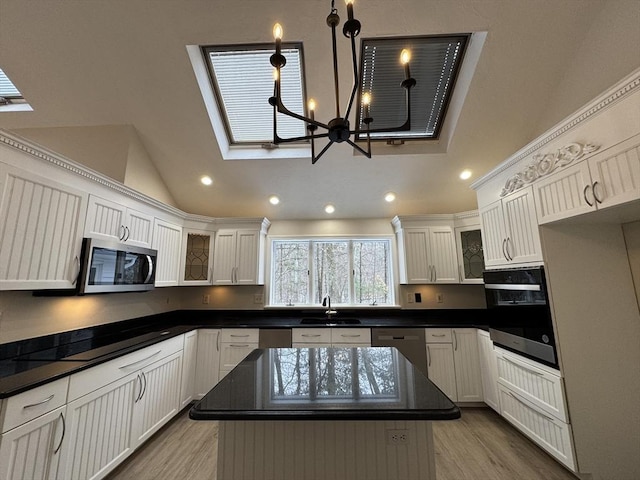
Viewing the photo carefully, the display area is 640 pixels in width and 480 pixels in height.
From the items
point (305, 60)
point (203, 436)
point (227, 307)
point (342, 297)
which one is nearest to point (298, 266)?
point (342, 297)

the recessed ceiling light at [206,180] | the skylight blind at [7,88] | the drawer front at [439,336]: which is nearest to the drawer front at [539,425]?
the drawer front at [439,336]

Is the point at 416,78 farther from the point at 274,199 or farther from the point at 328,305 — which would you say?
the point at 328,305

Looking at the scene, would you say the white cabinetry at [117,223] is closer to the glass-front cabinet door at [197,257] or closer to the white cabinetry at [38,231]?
the white cabinetry at [38,231]

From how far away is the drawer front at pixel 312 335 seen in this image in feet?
10.3

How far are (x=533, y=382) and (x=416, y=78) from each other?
293cm

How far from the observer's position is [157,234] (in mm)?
3004

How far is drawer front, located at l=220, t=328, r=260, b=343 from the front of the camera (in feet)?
10.4

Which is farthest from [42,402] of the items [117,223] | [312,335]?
[312,335]

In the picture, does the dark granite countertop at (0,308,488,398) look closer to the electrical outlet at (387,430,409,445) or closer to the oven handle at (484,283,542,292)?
the oven handle at (484,283,542,292)

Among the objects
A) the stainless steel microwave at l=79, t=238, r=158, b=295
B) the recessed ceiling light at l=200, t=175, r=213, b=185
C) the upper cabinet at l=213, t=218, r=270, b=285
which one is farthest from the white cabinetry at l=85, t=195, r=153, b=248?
the upper cabinet at l=213, t=218, r=270, b=285

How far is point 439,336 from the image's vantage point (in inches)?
122

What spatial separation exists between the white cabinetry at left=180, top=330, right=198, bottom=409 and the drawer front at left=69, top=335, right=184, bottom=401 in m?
0.31

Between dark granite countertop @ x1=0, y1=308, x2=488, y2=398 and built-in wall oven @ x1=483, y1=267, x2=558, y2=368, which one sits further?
built-in wall oven @ x1=483, y1=267, x2=558, y2=368

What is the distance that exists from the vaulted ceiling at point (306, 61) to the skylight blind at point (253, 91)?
1.05 ft
